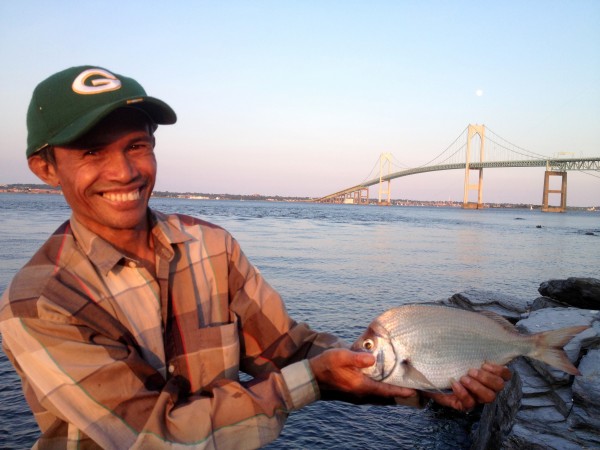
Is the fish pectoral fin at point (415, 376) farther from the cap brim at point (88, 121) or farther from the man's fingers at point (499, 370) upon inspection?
the cap brim at point (88, 121)

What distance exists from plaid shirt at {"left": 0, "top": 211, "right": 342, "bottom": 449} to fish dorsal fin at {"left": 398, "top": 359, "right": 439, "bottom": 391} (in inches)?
13.4

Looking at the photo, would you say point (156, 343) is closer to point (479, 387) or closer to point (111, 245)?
point (111, 245)

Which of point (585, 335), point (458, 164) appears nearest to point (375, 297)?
point (585, 335)

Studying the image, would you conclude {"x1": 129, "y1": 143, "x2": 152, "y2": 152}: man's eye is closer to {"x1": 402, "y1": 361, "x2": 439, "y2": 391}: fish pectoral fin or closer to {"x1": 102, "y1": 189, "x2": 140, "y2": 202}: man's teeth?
{"x1": 102, "y1": 189, "x2": 140, "y2": 202}: man's teeth

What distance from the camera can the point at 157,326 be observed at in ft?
6.09

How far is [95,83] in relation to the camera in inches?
67.2

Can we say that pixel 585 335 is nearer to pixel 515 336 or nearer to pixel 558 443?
pixel 558 443

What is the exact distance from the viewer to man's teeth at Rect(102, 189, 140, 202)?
1923 mm

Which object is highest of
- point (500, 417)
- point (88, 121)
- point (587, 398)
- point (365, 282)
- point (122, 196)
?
point (88, 121)

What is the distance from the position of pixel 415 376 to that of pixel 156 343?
3.71 feet

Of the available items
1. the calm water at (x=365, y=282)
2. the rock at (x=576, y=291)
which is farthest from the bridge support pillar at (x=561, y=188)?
the rock at (x=576, y=291)

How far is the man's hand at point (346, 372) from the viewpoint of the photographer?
1.82 metres

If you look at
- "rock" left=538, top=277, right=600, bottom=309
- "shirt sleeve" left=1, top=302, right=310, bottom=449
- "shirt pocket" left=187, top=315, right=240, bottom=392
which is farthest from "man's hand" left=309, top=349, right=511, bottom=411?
"rock" left=538, top=277, right=600, bottom=309

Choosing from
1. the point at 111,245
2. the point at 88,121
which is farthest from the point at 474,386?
the point at 88,121
